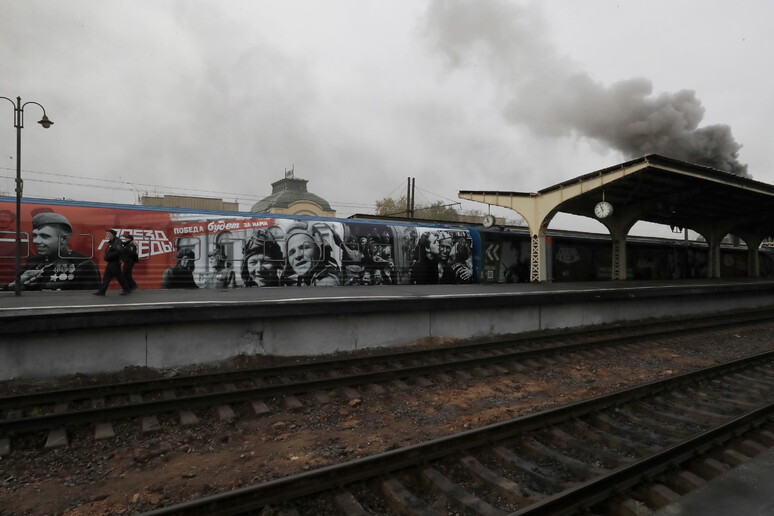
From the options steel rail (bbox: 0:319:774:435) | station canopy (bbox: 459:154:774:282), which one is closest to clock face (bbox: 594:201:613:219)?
station canopy (bbox: 459:154:774:282)

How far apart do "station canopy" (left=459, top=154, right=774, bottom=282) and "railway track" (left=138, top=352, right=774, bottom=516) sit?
10.5m

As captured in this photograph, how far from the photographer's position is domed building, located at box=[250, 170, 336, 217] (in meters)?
52.8

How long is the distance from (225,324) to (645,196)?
1783 centimetres

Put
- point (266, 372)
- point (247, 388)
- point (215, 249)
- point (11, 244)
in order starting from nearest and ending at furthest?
point (247, 388) → point (266, 372) → point (11, 244) → point (215, 249)

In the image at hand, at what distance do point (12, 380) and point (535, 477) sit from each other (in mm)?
7507

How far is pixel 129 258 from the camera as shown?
1037 centimetres

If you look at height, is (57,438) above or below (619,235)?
below

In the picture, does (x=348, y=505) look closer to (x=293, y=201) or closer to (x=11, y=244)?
(x=11, y=244)

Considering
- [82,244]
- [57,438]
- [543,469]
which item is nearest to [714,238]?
[543,469]

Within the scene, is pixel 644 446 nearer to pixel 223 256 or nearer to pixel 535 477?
pixel 535 477

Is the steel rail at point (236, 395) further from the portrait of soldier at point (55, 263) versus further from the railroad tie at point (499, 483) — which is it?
the portrait of soldier at point (55, 263)

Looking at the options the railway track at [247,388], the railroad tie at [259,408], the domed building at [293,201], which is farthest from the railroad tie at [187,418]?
the domed building at [293,201]

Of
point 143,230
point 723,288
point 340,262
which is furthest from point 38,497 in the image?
point 723,288

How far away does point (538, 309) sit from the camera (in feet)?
40.8
